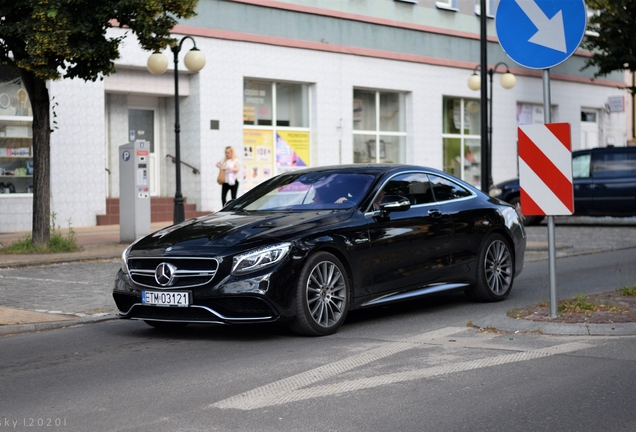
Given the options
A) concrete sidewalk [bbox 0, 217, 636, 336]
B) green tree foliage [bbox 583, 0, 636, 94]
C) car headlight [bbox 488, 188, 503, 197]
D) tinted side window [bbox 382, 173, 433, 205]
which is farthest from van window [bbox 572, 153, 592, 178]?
tinted side window [bbox 382, 173, 433, 205]

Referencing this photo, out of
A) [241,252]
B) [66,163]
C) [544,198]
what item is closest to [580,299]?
[544,198]

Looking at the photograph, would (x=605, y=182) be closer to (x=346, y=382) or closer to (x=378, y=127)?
(x=378, y=127)

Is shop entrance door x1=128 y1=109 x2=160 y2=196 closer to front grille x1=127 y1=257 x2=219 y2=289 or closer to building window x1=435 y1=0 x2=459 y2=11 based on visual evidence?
building window x1=435 y1=0 x2=459 y2=11

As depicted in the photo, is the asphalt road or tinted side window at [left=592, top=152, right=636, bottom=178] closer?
the asphalt road

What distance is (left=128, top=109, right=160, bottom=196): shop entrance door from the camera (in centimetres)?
2461

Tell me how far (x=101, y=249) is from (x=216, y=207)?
8.34 meters

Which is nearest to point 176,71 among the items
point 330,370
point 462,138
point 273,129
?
point 273,129

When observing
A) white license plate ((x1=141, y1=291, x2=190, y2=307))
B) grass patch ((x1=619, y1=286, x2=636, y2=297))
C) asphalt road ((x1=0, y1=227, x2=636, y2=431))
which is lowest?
asphalt road ((x1=0, y1=227, x2=636, y2=431))

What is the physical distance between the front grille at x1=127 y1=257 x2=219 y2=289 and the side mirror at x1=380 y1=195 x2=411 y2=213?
6.08 ft

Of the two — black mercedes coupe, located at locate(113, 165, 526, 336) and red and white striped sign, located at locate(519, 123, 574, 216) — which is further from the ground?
red and white striped sign, located at locate(519, 123, 574, 216)

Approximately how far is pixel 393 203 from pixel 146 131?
670 inches

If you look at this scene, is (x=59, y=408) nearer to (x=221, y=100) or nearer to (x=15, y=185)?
(x=15, y=185)

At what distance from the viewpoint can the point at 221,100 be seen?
2486 cm

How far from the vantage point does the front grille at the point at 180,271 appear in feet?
25.4
